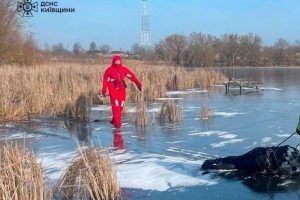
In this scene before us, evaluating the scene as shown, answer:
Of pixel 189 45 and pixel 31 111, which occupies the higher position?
pixel 189 45

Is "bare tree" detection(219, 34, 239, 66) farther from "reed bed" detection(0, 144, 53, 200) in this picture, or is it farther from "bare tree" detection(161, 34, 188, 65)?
"reed bed" detection(0, 144, 53, 200)

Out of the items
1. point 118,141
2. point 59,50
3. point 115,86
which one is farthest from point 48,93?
point 59,50

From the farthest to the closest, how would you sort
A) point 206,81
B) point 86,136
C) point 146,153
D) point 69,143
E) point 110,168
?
1. point 206,81
2. point 86,136
3. point 69,143
4. point 146,153
5. point 110,168

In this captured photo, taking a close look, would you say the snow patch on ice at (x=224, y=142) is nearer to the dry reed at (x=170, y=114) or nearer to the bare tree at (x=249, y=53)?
the dry reed at (x=170, y=114)

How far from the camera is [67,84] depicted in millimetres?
14070

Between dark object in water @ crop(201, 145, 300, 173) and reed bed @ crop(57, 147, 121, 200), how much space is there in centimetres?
153

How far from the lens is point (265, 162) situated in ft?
18.4

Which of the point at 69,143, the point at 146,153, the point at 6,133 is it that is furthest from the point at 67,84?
the point at 146,153

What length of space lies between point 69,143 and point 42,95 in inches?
196

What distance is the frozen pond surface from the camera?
5172 mm

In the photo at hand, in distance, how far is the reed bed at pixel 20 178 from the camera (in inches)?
161

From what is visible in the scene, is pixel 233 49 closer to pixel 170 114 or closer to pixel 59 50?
pixel 59 50

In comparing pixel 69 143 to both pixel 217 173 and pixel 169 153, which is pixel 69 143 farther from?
pixel 217 173

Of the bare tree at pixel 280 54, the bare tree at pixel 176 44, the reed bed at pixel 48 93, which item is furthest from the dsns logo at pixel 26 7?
the bare tree at pixel 280 54
